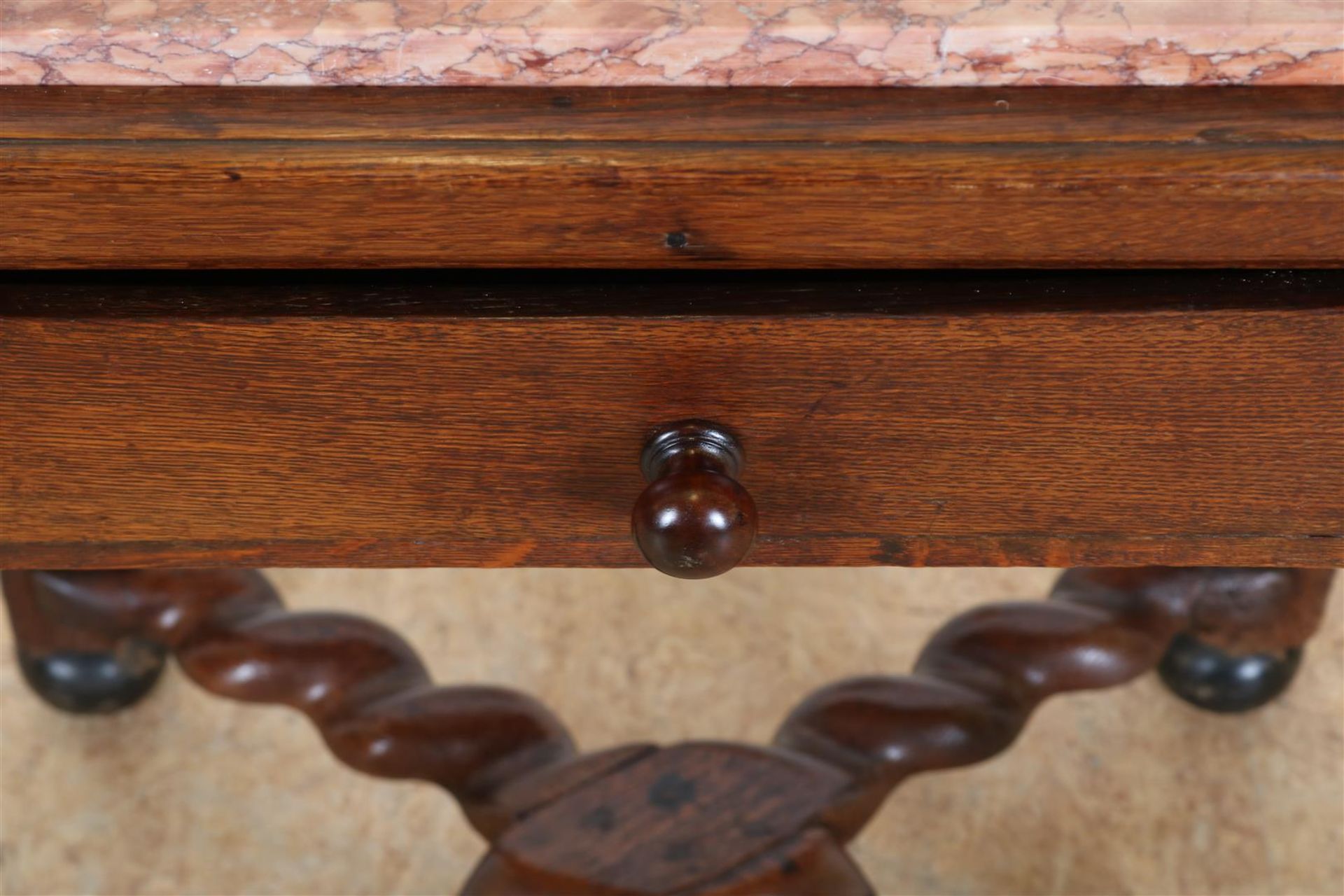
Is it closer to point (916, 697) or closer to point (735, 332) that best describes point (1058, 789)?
point (916, 697)

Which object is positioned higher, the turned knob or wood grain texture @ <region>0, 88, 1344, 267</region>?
wood grain texture @ <region>0, 88, 1344, 267</region>

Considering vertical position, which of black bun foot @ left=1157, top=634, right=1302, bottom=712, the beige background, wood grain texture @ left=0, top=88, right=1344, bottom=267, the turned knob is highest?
wood grain texture @ left=0, top=88, right=1344, bottom=267

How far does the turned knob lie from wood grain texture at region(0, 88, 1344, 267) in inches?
2.8

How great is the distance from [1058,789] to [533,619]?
0.40m

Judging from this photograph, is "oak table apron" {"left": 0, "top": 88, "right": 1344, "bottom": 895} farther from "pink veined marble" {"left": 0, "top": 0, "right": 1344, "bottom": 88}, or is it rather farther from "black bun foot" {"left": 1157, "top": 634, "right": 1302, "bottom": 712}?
"black bun foot" {"left": 1157, "top": 634, "right": 1302, "bottom": 712}

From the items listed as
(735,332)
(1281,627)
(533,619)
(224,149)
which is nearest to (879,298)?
(735,332)

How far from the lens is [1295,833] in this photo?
3.24 ft

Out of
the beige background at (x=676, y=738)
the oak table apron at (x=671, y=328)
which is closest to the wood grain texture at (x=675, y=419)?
the oak table apron at (x=671, y=328)

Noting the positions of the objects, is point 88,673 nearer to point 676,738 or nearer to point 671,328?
point 676,738

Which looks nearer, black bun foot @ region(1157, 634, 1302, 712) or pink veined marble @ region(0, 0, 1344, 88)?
pink veined marble @ region(0, 0, 1344, 88)

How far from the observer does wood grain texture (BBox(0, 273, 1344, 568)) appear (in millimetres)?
524

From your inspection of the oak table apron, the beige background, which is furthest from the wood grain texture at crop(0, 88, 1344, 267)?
the beige background

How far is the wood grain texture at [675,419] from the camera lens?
0.52 m

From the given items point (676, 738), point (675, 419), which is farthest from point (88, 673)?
point (675, 419)
